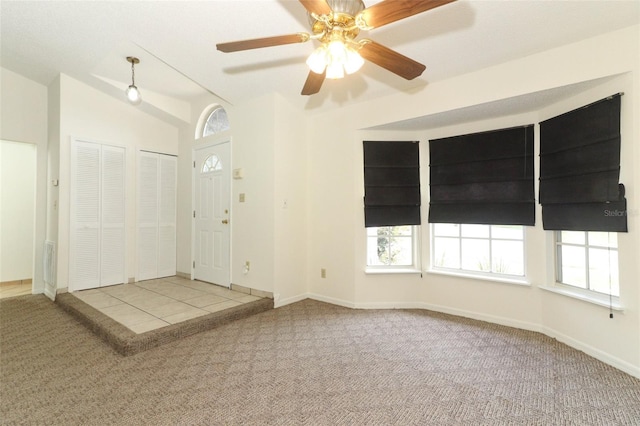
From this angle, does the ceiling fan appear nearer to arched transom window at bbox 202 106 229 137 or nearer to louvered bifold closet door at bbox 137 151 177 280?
arched transom window at bbox 202 106 229 137

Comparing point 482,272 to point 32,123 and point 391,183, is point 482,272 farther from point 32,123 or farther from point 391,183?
point 32,123

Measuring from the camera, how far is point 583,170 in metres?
2.51

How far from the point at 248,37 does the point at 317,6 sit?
154cm

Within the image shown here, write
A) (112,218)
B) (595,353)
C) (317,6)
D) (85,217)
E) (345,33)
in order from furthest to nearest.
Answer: (112,218)
(85,217)
(595,353)
(345,33)
(317,6)

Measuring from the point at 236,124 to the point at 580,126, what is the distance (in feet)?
12.4

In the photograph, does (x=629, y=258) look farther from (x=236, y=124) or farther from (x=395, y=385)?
(x=236, y=124)

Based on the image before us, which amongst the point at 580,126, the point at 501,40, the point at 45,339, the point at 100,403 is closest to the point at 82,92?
the point at 45,339

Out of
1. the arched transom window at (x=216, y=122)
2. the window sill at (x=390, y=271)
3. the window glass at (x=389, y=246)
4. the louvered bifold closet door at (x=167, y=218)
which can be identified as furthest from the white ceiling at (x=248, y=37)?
the window sill at (x=390, y=271)

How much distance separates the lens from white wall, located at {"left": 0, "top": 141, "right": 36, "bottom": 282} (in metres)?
4.61

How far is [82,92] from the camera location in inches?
160

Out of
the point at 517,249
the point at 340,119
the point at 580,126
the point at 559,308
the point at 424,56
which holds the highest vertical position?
the point at 424,56

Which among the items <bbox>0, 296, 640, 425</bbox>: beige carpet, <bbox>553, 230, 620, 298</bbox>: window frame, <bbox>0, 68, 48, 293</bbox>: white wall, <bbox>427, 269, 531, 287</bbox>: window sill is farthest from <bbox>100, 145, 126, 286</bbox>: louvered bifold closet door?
<bbox>553, 230, 620, 298</bbox>: window frame

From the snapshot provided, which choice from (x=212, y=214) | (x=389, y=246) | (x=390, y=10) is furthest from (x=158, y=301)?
(x=390, y=10)

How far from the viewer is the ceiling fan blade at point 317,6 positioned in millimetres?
1434
